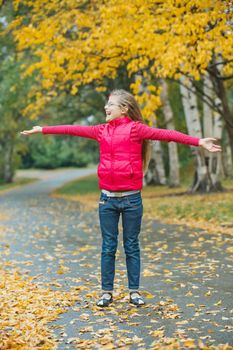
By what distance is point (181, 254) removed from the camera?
9.13 m

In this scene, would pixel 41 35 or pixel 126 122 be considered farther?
pixel 41 35

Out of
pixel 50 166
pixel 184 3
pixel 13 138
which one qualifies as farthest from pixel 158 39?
pixel 50 166

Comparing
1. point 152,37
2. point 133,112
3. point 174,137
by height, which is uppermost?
point 152,37

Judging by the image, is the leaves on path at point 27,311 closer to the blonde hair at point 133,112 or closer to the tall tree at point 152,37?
the blonde hair at point 133,112

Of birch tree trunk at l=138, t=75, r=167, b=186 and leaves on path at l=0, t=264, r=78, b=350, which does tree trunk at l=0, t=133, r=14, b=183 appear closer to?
birch tree trunk at l=138, t=75, r=167, b=186

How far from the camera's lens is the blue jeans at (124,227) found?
19.5 ft

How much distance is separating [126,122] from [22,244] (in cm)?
575

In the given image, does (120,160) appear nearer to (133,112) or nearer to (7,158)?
(133,112)

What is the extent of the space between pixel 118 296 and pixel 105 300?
43 cm

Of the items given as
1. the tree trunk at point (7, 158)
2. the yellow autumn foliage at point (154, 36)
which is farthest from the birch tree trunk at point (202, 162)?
the tree trunk at point (7, 158)

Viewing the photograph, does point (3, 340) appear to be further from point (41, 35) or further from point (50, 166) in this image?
point (50, 166)

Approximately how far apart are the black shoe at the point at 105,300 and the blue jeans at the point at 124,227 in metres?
0.07

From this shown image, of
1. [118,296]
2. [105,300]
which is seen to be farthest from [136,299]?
[118,296]

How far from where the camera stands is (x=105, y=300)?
5.96 m
